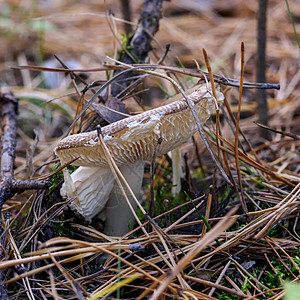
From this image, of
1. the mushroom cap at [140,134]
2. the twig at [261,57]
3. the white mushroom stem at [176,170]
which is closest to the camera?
the mushroom cap at [140,134]

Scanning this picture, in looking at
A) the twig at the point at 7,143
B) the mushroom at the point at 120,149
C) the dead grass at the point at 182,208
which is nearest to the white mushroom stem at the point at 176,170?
the dead grass at the point at 182,208

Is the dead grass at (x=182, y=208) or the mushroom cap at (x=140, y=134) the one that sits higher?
the mushroom cap at (x=140, y=134)

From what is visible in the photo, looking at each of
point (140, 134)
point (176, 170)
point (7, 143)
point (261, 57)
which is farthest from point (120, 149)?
point (261, 57)

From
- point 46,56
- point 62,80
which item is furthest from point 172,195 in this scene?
point 46,56

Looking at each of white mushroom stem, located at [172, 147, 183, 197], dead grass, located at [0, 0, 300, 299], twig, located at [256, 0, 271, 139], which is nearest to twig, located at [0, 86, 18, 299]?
dead grass, located at [0, 0, 300, 299]

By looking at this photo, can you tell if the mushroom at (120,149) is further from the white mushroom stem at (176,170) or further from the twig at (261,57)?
the twig at (261,57)

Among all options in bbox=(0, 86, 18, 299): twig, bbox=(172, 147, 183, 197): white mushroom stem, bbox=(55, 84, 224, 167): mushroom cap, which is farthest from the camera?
bbox=(172, 147, 183, 197): white mushroom stem

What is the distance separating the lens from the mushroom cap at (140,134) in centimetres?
119

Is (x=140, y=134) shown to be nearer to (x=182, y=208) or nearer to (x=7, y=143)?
(x=182, y=208)

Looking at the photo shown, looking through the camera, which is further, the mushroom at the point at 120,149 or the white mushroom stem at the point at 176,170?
the white mushroom stem at the point at 176,170

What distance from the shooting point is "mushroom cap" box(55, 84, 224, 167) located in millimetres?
1186

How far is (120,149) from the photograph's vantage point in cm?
128

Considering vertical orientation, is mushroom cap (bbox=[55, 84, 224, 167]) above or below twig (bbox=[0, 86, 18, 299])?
above

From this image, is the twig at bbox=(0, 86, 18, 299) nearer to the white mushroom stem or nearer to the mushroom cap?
the mushroom cap
